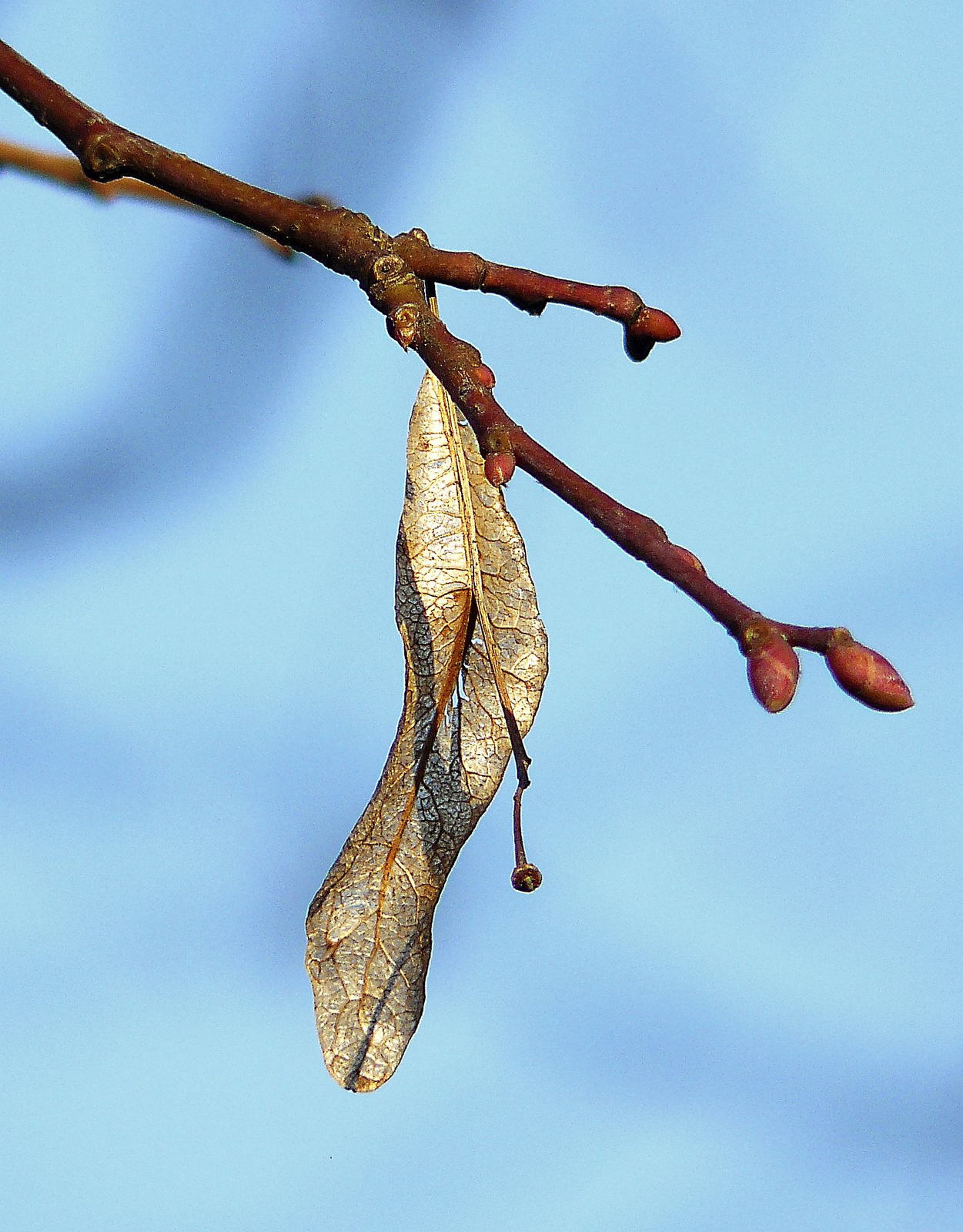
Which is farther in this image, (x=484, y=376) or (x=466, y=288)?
(x=466, y=288)

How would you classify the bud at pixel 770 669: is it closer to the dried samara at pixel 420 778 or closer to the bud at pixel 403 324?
the bud at pixel 403 324

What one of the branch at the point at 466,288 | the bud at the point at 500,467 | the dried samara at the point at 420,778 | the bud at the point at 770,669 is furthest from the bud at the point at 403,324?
the dried samara at the point at 420,778

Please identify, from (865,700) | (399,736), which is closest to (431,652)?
(399,736)

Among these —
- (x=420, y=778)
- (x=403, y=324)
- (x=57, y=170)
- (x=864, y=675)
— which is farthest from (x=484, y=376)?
(x=57, y=170)

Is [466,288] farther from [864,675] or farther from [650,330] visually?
[864,675]

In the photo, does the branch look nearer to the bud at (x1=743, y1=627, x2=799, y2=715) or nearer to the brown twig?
the bud at (x1=743, y1=627, x2=799, y2=715)

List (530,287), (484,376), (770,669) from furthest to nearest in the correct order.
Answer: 1. (530,287)
2. (484,376)
3. (770,669)
